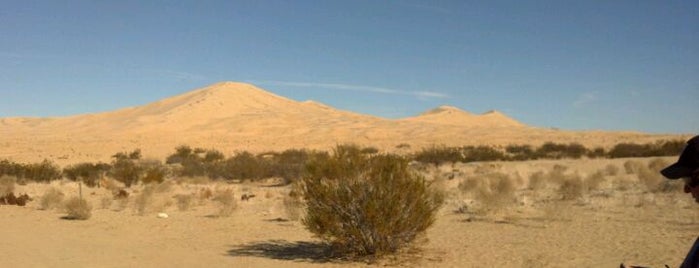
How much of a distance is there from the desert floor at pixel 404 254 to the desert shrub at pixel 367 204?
42cm

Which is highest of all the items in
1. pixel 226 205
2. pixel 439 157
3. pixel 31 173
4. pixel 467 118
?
pixel 467 118

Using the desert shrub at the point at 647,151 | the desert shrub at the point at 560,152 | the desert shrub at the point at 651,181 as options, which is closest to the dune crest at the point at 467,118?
the desert shrub at the point at 560,152

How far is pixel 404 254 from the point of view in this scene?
12180 mm

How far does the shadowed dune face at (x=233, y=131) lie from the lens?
2629 inches

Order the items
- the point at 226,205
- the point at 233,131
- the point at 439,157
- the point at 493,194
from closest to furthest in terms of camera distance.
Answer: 1. the point at 493,194
2. the point at 226,205
3. the point at 439,157
4. the point at 233,131

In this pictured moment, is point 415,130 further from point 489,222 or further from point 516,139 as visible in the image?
point 489,222

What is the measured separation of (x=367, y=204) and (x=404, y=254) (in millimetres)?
1178

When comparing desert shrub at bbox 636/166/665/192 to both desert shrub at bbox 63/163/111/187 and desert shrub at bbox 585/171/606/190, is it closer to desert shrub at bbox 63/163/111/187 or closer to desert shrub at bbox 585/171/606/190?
desert shrub at bbox 585/171/606/190

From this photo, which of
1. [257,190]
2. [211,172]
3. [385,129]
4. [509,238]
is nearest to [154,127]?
[385,129]

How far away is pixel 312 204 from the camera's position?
12.3m

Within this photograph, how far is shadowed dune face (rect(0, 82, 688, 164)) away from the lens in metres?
66.8

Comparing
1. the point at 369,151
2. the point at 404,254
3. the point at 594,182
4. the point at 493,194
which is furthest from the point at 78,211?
the point at 369,151

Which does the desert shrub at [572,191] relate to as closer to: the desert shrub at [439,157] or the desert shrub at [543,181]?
the desert shrub at [543,181]

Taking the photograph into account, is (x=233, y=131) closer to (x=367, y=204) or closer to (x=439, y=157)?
(x=439, y=157)
